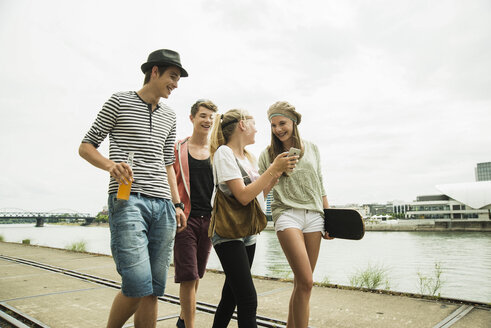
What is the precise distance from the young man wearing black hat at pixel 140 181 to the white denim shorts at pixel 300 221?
27.3 inches

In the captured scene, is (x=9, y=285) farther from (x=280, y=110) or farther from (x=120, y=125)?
(x=280, y=110)

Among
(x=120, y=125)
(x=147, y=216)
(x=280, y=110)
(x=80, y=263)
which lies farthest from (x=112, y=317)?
(x=80, y=263)

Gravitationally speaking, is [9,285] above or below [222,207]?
below

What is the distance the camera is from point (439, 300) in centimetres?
323

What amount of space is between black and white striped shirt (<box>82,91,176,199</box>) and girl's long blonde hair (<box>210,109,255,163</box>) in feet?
1.06

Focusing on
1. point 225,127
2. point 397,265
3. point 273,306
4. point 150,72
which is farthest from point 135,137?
point 397,265

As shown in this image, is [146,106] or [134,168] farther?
[146,106]

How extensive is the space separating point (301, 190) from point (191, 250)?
0.93m

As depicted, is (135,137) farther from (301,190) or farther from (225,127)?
(301,190)

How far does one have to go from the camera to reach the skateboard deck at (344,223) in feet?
7.72

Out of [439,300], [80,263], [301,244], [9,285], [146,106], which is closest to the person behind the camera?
[146,106]

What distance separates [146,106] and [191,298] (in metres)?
1.40

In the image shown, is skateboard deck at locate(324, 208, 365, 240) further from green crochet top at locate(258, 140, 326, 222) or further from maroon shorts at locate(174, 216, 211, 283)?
maroon shorts at locate(174, 216, 211, 283)

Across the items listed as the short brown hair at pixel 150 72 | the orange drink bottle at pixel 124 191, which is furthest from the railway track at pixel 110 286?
the short brown hair at pixel 150 72
